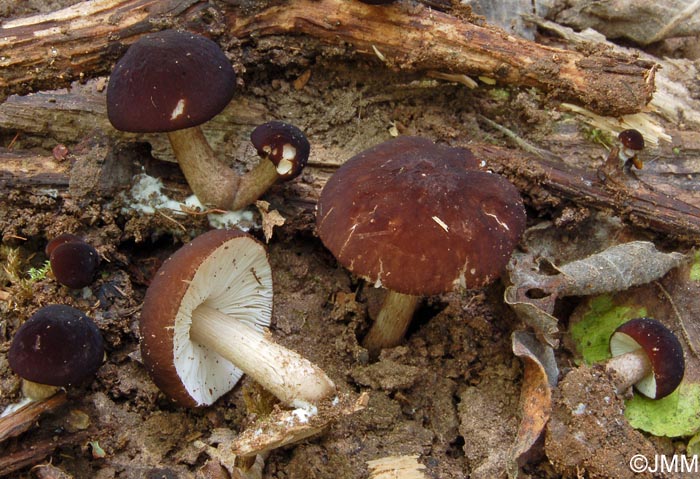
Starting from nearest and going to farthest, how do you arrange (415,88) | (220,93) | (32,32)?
(220,93) < (32,32) < (415,88)

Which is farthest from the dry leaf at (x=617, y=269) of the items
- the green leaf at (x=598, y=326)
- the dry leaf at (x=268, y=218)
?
the dry leaf at (x=268, y=218)

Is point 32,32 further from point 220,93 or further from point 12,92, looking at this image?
point 220,93

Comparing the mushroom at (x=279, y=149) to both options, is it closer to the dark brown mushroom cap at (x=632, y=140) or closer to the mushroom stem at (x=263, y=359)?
the mushroom stem at (x=263, y=359)

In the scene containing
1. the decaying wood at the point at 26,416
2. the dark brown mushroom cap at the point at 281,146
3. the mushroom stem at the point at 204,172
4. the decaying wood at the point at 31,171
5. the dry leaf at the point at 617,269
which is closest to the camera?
the decaying wood at the point at 26,416

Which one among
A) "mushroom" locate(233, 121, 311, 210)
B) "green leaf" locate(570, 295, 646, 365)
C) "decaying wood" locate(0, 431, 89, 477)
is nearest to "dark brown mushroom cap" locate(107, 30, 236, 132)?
"mushroom" locate(233, 121, 311, 210)

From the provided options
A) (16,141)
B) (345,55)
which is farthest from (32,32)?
(345,55)

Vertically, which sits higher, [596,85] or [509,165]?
[596,85]
